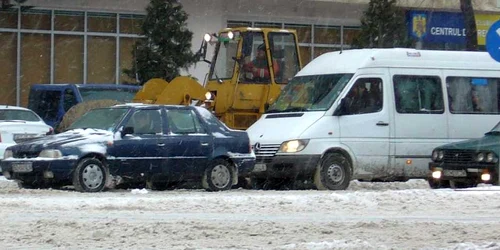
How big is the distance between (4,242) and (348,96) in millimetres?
9949

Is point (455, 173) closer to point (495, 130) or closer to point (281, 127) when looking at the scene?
point (495, 130)

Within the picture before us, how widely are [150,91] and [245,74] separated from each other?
2179mm

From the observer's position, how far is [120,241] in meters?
11.9

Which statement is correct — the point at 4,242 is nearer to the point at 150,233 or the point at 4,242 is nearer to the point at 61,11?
the point at 150,233

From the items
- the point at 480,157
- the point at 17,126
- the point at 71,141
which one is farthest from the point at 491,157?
the point at 17,126

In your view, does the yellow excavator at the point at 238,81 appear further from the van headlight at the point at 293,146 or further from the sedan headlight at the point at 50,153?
the sedan headlight at the point at 50,153

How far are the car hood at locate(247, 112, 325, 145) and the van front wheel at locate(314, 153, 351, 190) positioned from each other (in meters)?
0.72

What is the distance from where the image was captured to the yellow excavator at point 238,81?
73.9 ft

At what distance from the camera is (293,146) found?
20078mm

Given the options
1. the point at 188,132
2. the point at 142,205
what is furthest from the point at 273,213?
the point at 188,132

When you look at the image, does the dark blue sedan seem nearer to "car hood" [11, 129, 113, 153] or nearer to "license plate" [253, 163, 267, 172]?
"car hood" [11, 129, 113, 153]

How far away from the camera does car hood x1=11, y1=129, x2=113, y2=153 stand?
60.2ft

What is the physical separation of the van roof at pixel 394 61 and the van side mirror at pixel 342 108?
0.65 m

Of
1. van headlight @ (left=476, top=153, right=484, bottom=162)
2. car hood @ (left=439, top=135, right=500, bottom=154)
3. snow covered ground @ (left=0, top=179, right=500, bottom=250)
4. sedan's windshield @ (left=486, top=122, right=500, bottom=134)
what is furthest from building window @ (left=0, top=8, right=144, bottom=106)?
snow covered ground @ (left=0, top=179, right=500, bottom=250)
